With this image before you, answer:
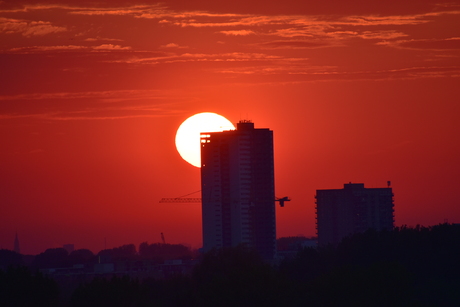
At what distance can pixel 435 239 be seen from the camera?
12938cm

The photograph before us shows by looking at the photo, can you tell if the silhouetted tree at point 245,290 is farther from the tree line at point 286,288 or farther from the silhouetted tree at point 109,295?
the silhouetted tree at point 109,295

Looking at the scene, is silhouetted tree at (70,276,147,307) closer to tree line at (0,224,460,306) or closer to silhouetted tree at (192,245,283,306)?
tree line at (0,224,460,306)

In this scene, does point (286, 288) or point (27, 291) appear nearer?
point (27, 291)

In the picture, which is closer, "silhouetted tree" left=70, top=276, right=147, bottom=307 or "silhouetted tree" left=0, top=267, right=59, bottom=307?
"silhouetted tree" left=70, top=276, right=147, bottom=307

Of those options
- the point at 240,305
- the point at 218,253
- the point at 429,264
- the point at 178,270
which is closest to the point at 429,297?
the point at 240,305

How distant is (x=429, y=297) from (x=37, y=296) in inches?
1398

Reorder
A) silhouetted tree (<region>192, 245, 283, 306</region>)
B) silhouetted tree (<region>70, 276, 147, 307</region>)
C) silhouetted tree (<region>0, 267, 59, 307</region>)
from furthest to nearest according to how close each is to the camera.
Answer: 1. silhouetted tree (<region>192, 245, 283, 306</region>)
2. silhouetted tree (<region>0, 267, 59, 307</region>)
3. silhouetted tree (<region>70, 276, 147, 307</region>)

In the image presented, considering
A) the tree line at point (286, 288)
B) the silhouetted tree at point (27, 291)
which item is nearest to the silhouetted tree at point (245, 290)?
the tree line at point (286, 288)

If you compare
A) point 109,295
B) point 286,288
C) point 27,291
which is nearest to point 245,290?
point 286,288

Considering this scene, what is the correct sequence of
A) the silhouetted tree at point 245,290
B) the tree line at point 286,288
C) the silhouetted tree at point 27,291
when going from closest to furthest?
the tree line at point 286,288, the silhouetted tree at point 27,291, the silhouetted tree at point 245,290

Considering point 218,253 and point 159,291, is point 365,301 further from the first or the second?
point 218,253

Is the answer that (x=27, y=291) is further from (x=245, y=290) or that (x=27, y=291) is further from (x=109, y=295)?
(x=245, y=290)

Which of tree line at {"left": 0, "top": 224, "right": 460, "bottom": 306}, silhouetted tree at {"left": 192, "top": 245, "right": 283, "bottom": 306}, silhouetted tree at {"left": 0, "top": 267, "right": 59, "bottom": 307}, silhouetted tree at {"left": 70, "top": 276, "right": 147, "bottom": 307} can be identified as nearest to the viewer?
silhouetted tree at {"left": 70, "top": 276, "right": 147, "bottom": 307}

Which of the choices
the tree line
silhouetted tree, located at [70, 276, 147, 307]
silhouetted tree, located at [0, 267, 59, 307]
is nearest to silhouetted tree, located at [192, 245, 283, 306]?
the tree line
